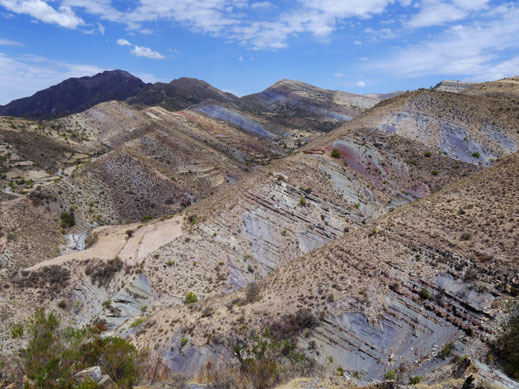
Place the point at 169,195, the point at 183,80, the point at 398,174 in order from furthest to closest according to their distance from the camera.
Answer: the point at 183,80 < the point at 169,195 < the point at 398,174

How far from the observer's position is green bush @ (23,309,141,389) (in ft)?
44.6

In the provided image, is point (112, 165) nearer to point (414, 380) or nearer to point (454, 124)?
point (414, 380)

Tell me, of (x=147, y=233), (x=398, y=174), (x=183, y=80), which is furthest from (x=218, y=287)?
(x=183, y=80)

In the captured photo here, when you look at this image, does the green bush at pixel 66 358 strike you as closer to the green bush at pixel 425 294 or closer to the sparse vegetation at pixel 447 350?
the sparse vegetation at pixel 447 350

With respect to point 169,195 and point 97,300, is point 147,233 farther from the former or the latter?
point 169,195

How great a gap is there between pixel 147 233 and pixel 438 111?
4043 centimetres

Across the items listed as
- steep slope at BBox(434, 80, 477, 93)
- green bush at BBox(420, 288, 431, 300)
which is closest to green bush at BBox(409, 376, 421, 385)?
green bush at BBox(420, 288, 431, 300)

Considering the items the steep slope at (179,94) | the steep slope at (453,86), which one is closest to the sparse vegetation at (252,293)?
the steep slope at (453,86)

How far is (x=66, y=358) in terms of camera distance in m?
14.7

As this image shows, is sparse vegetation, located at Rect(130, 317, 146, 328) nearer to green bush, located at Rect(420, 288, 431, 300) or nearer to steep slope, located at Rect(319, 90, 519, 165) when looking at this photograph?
green bush, located at Rect(420, 288, 431, 300)

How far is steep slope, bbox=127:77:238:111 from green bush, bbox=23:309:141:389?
121297 millimetres

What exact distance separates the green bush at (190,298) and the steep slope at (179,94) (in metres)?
115

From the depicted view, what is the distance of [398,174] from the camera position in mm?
36406

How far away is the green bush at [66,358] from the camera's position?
44.6 feet
